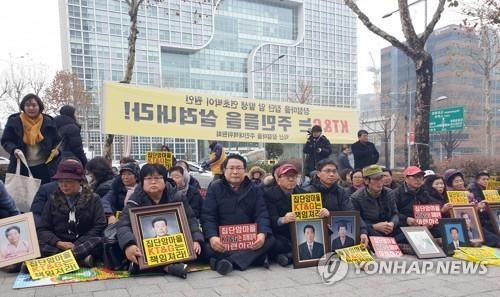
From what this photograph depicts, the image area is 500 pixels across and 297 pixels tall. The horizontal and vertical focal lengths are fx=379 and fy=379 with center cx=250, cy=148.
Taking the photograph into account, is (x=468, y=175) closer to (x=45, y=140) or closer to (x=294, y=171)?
(x=294, y=171)

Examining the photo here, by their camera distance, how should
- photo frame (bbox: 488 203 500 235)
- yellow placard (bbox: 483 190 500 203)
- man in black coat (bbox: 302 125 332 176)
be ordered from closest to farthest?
photo frame (bbox: 488 203 500 235)
yellow placard (bbox: 483 190 500 203)
man in black coat (bbox: 302 125 332 176)

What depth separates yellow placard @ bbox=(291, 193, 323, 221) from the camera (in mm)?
4348

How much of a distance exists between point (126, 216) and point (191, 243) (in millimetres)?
748

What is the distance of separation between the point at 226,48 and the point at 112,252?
60.2 metres

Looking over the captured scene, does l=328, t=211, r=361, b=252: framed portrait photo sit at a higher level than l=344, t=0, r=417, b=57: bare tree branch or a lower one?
lower

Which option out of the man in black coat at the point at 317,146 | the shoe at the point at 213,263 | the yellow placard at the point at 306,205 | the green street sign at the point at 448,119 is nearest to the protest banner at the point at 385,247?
the yellow placard at the point at 306,205

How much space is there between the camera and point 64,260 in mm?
3951

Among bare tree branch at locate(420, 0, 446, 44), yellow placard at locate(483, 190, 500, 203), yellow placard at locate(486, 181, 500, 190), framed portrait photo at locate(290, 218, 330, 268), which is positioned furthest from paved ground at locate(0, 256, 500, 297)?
bare tree branch at locate(420, 0, 446, 44)

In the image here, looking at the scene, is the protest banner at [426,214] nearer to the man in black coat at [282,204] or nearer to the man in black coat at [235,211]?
the man in black coat at [282,204]

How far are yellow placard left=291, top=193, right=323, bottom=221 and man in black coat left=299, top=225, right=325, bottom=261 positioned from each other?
13 centimetres

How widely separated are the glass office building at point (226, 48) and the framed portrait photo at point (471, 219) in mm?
40919

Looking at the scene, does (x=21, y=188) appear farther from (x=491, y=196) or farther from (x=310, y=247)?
(x=491, y=196)

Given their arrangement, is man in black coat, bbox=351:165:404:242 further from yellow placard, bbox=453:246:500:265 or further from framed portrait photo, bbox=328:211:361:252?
yellow placard, bbox=453:246:500:265

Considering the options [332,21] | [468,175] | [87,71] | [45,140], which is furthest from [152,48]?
[45,140]
